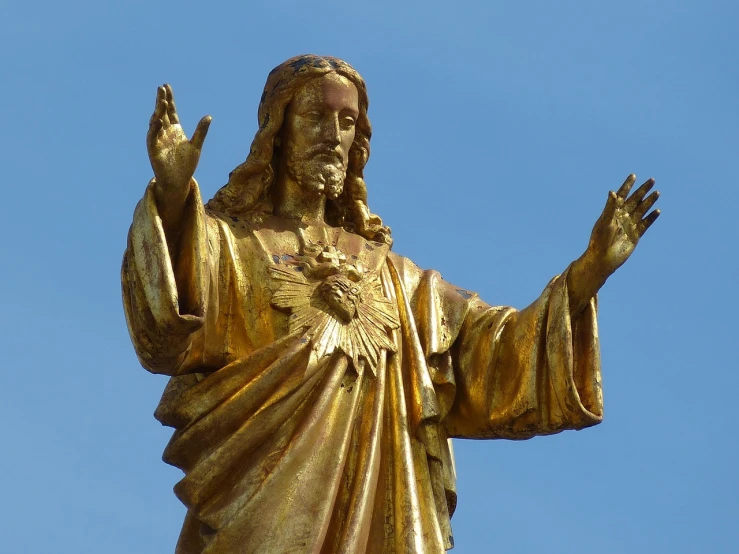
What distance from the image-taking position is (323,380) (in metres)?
18.8

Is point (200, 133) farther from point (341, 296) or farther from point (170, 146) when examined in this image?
point (341, 296)

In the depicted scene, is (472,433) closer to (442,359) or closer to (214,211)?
(442,359)

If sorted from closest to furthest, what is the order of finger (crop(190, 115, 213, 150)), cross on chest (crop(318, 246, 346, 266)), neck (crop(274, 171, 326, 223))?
finger (crop(190, 115, 213, 150)) < cross on chest (crop(318, 246, 346, 266)) < neck (crop(274, 171, 326, 223))

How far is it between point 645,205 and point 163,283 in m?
3.50

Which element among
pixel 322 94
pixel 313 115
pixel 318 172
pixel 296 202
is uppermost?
pixel 322 94

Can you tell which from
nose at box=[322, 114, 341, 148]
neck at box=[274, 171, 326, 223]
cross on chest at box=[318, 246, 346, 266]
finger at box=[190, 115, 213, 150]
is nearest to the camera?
finger at box=[190, 115, 213, 150]

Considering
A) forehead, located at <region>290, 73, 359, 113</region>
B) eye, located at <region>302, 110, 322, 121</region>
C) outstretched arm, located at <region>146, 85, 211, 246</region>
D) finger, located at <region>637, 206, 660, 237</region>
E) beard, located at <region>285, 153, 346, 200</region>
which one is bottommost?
outstretched arm, located at <region>146, 85, 211, 246</region>

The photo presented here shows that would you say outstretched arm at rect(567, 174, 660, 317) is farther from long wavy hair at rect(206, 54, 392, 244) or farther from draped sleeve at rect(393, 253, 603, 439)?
long wavy hair at rect(206, 54, 392, 244)

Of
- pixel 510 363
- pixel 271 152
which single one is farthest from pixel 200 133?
pixel 510 363

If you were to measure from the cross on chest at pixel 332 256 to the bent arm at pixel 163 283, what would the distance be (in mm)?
1084

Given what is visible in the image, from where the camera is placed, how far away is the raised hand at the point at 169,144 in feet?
59.4

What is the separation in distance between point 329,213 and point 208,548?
10.2ft

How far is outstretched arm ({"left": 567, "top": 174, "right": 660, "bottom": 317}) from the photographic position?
19.0 meters

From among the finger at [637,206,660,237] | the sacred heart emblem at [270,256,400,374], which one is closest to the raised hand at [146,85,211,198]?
the sacred heart emblem at [270,256,400,374]
